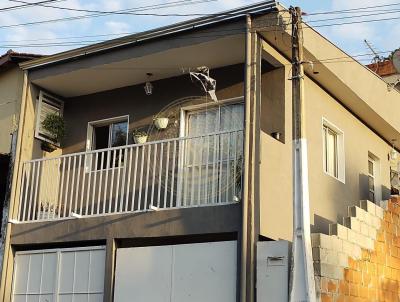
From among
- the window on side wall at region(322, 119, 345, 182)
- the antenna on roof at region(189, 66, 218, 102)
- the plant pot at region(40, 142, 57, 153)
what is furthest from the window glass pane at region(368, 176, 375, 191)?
the plant pot at region(40, 142, 57, 153)

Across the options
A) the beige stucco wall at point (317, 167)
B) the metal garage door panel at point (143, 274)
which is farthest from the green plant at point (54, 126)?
the beige stucco wall at point (317, 167)

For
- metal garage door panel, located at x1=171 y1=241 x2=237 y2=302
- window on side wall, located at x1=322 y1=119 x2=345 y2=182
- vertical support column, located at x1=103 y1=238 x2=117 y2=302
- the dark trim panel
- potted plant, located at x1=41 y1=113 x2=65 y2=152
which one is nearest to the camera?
metal garage door panel, located at x1=171 y1=241 x2=237 y2=302

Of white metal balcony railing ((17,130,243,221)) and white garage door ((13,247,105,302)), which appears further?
white garage door ((13,247,105,302))

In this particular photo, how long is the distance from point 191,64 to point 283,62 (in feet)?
5.78

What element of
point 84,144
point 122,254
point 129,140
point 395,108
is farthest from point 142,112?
point 395,108

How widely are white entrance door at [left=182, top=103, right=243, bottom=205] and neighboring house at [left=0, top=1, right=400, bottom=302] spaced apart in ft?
0.09

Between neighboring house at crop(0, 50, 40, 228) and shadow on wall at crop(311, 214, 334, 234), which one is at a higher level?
neighboring house at crop(0, 50, 40, 228)

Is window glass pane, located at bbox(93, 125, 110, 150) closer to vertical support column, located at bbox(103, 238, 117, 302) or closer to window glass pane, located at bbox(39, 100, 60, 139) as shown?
window glass pane, located at bbox(39, 100, 60, 139)

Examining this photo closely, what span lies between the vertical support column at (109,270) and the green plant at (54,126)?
11.3ft

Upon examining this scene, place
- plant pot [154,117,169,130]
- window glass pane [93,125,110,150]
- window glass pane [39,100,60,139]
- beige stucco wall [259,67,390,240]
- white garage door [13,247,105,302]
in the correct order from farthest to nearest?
window glass pane [93,125,110,150] → window glass pane [39,100,60,139] → plant pot [154,117,169,130] → white garage door [13,247,105,302] → beige stucco wall [259,67,390,240]

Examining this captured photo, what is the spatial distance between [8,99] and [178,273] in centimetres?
611

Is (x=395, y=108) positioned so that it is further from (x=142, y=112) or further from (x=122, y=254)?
(x=122, y=254)

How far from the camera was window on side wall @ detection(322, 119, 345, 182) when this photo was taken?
13.7 m

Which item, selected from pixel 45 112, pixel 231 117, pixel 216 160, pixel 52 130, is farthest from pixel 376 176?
pixel 45 112
